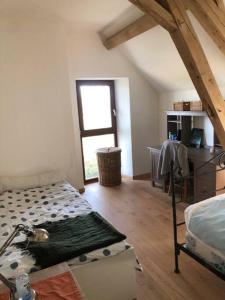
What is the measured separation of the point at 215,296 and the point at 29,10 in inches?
142

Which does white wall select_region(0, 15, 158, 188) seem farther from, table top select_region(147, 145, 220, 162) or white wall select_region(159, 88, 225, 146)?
table top select_region(147, 145, 220, 162)

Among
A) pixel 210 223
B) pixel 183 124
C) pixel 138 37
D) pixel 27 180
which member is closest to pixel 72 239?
pixel 210 223

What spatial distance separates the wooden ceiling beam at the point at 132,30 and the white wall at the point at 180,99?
4.44ft

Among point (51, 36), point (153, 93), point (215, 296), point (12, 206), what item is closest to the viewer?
A: point (215, 296)

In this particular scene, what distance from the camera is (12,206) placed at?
8.58 ft

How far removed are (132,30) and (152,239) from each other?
8.72 feet

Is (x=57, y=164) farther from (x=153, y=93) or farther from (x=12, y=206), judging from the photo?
(x=153, y=93)

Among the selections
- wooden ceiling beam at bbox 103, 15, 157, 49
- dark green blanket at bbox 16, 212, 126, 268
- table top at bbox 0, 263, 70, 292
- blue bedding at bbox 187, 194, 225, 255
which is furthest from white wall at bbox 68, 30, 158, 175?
table top at bbox 0, 263, 70, 292

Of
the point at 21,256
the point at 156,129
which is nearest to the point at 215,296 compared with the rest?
the point at 21,256

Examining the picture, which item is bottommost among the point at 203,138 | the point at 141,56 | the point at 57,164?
the point at 57,164

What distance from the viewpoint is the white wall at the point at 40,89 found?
322 cm

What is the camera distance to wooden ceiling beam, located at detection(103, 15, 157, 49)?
9.60ft

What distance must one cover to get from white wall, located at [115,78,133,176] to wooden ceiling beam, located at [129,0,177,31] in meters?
2.35

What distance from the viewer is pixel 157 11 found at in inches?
78.5
